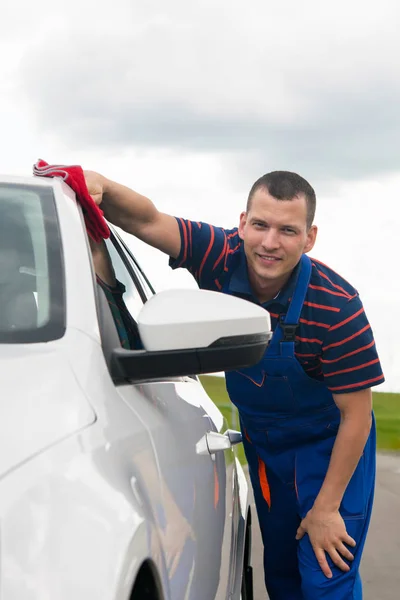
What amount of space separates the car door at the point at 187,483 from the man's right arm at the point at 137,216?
0.55 feet

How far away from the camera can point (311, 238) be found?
10.8ft

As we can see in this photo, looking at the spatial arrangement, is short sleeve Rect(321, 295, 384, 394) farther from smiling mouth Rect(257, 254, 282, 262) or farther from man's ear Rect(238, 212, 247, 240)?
man's ear Rect(238, 212, 247, 240)

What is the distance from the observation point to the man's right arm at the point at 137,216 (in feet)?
9.43

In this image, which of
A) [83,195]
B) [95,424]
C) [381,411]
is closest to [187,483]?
[95,424]

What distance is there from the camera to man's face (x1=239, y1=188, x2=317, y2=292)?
3.06 meters

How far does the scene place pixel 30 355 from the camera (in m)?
1.51

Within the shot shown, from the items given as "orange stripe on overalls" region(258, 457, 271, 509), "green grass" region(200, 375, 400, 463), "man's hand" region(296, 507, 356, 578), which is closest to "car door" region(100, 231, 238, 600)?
"man's hand" region(296, 507, 356, 578)

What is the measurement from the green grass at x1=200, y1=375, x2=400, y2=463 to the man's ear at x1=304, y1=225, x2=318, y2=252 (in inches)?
181

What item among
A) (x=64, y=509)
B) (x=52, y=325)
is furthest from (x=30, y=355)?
(x=64, y=509)

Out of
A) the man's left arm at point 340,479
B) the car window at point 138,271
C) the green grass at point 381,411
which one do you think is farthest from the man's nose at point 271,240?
the green grass at point 381,411

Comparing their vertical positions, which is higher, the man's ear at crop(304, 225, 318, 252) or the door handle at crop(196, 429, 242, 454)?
the man's ear at crop(304, 225, 318, 252)

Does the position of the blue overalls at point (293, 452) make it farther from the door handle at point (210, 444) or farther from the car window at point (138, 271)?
the door handle at point (210, 444)

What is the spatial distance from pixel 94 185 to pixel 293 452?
132 centimetres

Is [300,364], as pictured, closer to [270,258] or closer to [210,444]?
[270,258]
